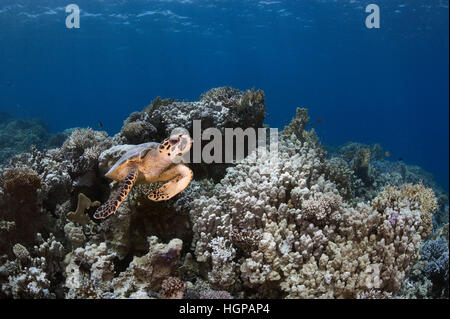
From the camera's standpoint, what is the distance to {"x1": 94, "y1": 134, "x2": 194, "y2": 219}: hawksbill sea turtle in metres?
3.95

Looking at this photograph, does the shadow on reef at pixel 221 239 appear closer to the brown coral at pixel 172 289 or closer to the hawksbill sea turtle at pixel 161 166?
the brown coral at pixel 172 289

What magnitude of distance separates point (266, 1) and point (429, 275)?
36305 mm

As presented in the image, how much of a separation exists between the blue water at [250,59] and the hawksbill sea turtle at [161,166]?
9.89 meters

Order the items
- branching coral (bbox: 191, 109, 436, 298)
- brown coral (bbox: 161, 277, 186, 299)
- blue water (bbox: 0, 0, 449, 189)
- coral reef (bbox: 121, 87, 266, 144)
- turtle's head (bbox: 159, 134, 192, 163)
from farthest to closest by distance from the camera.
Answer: blue water (bbox: 0, 0, 449, 189), coral reef (bbox: 121, 87, 266, 144), turtle's head (bbox: 159, 134, 192, 163), branching coral (bbox: 191, 109, 436, 298), brown coral (bbox: 161, 277, 186, 299)

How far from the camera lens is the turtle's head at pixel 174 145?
394cm

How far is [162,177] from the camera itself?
4.36 metres

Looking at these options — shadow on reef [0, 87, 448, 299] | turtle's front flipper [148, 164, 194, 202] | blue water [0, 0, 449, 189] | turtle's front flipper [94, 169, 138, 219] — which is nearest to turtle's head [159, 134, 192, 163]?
turtle's front flipper [148, 164, 194, 202]

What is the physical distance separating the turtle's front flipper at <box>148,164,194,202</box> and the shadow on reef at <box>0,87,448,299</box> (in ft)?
1.52

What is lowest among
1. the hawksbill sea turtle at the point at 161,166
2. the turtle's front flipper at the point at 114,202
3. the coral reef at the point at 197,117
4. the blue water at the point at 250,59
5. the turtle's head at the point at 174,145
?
the turtle's front flipper at the point at 114,202

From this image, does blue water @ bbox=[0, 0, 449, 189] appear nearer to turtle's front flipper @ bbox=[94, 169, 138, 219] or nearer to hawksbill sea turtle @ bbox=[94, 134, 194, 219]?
hawksbill sea turtle @ bbox=[94, 134, 194, 219]

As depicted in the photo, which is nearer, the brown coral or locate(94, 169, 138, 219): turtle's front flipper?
the brown coral

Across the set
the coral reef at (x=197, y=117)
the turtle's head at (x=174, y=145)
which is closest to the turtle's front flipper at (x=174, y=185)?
the turtle's head at (x=174, y=145)
